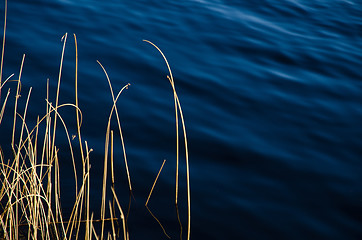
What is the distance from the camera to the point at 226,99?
464 centimetres

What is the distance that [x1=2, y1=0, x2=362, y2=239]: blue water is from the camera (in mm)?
3381

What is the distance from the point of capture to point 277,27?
625cm

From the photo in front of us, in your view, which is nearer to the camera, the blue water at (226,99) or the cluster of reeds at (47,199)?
the cluster of reeds at (47,199)

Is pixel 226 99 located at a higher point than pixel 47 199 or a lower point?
higher

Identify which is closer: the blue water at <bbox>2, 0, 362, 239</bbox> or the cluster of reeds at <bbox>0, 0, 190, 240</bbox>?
the cluster of reeds at <bbox>0, 0, 190, 240</bbox>

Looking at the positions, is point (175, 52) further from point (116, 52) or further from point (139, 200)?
point (139, 200)

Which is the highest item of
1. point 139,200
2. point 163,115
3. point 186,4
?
point 186,4

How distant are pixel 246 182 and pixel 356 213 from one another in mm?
769

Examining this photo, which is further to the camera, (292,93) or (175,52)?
(175,52)

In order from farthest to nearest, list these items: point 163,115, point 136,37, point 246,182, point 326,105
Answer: point 136,37 → point 326,105 → point 163,115 → point 246,182

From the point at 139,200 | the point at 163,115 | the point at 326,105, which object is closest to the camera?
the point at 139,200

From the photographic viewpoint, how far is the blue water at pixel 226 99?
3.38m

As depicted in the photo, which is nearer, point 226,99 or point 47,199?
point 47,199

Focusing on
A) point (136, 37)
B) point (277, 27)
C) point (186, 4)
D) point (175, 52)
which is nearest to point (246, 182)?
point (175, 52)
